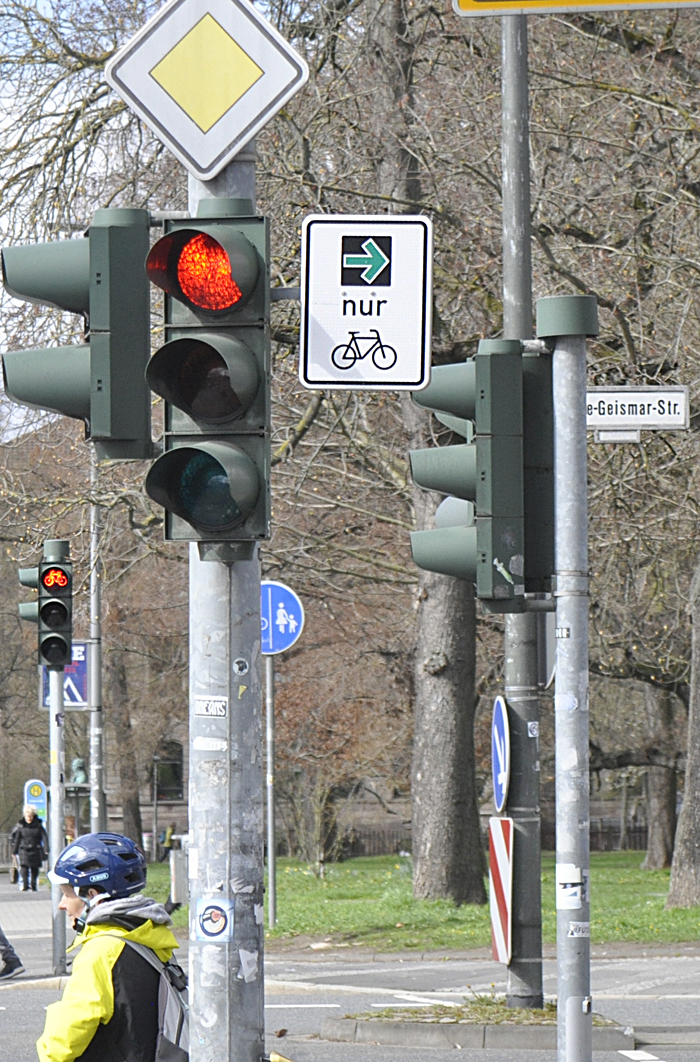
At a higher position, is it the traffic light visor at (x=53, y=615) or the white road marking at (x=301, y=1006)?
the traffic light visor at (x=53, y=615)

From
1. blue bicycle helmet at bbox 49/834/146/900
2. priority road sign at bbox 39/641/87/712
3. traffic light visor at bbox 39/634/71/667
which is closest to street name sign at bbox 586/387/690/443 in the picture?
blue bicycle helmet at bbox 49/834/146/900

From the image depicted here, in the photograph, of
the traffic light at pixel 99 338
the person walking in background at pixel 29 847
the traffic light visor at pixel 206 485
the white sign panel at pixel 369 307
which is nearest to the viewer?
the traffic light visor at pixel 206 485

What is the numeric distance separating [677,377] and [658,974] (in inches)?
217

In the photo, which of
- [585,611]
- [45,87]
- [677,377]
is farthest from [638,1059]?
[45,87]

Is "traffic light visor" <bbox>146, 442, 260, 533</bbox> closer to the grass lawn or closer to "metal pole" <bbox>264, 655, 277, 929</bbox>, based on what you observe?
"metal pole" <bbox>264, 655, 277, 929</bbox>

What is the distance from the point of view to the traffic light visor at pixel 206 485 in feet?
16.9

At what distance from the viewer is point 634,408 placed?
337 inches

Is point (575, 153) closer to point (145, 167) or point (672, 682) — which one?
point (145, 167)

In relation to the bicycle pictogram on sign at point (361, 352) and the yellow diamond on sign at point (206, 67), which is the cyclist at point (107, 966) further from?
the yellow diamond on sign at point (206, 67)

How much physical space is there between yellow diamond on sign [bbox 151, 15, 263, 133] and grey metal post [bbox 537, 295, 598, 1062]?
1.20 m

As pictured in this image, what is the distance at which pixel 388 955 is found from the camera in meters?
16.1

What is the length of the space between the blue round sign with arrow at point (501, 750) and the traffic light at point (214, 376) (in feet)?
17.5

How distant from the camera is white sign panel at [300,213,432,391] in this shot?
5375mm

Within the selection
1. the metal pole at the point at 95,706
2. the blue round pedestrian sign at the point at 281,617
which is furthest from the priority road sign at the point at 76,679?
the blue round pedestrian sign at the point at 281,617
